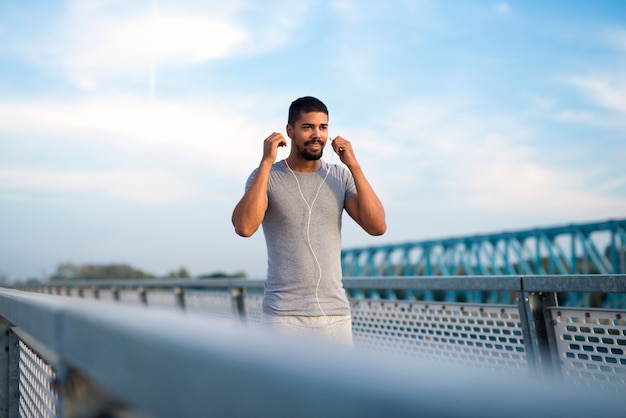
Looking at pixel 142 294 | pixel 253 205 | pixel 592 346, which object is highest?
pixel 142 294

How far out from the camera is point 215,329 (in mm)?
978

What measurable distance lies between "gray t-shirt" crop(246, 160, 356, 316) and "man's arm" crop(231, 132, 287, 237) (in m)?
0.13

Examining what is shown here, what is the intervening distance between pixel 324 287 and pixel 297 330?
301mm

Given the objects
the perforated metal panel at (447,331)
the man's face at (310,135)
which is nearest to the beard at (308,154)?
the man's face at (310,135)

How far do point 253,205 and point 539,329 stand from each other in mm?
2022

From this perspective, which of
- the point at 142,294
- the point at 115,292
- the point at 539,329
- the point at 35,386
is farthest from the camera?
the point at 115,292

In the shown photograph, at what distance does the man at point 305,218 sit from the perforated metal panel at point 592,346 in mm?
1298

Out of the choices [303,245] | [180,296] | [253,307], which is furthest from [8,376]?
[180,296]

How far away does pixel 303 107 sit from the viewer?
4.48 meters

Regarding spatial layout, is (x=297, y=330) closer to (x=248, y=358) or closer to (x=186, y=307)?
(x=248, y=358)

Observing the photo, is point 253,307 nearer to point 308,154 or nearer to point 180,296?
point 180,296

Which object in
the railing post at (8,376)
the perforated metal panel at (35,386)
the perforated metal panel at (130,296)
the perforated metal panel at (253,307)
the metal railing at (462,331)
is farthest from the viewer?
the perforated metal panel at (130,296)

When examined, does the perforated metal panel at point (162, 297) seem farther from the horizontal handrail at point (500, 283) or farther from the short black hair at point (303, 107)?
the short black hair at point (303, 107)

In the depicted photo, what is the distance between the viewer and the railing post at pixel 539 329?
4.72 metres
